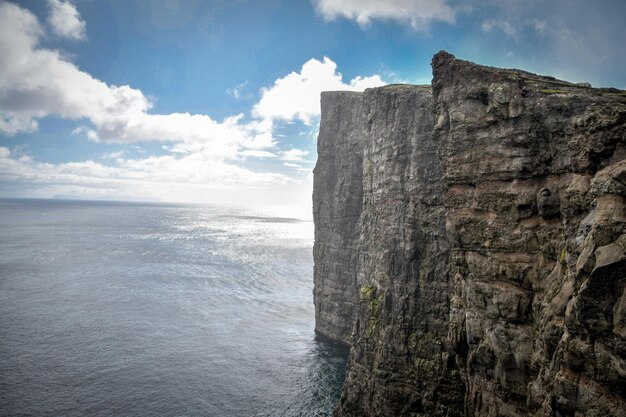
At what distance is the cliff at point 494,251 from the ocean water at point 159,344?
1939 cm

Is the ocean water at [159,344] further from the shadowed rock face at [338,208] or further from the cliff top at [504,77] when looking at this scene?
the cliff top at [504,77]

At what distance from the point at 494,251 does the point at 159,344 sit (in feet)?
224

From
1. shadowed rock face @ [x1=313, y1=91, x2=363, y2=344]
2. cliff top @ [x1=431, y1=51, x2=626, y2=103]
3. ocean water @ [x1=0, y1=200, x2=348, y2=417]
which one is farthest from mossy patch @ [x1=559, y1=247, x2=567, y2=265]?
shadowed rock face @ [x1=313, y1=91, x2=363, y2=344]

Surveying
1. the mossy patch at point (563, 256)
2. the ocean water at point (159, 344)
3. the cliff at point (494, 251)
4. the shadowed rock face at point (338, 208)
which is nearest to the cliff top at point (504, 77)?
the cliff at point (494, 251)

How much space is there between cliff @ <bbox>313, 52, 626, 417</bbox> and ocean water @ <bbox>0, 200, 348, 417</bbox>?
63.6 ft

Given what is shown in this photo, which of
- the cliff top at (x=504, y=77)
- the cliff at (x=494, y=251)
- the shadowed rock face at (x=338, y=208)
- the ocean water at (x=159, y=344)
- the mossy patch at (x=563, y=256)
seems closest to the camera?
the cliff at (x=494, y=251)

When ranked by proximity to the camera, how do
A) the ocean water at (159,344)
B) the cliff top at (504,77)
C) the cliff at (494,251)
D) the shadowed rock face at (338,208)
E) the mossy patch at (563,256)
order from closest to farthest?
the cliff at (494,251), the mossy patch at (563,256), the cliff top at (504,77), the ocean water at (159,344), the shadowed rock face at (338,208)

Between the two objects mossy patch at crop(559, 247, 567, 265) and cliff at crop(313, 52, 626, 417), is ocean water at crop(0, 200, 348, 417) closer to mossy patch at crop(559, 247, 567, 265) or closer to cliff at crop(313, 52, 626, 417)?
cliff at crop(313, 52, 626, 417)

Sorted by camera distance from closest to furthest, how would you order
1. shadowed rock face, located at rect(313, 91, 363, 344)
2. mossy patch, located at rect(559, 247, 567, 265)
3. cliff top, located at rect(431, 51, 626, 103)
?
mossy patch, located at rect(559, 247, 567, 265)
cliff top, located at rect(431, 51, 626, 103)
shadowed rock face, located at rect(313, 91, 363, 344)

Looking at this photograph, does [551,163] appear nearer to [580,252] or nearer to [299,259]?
[580,252]

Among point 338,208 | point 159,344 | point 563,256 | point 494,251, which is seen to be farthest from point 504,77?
point 159,344

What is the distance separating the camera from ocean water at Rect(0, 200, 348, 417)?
52531 millimetres

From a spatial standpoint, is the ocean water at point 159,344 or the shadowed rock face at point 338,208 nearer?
the ocean water at point 159,344

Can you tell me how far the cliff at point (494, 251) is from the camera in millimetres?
15266
